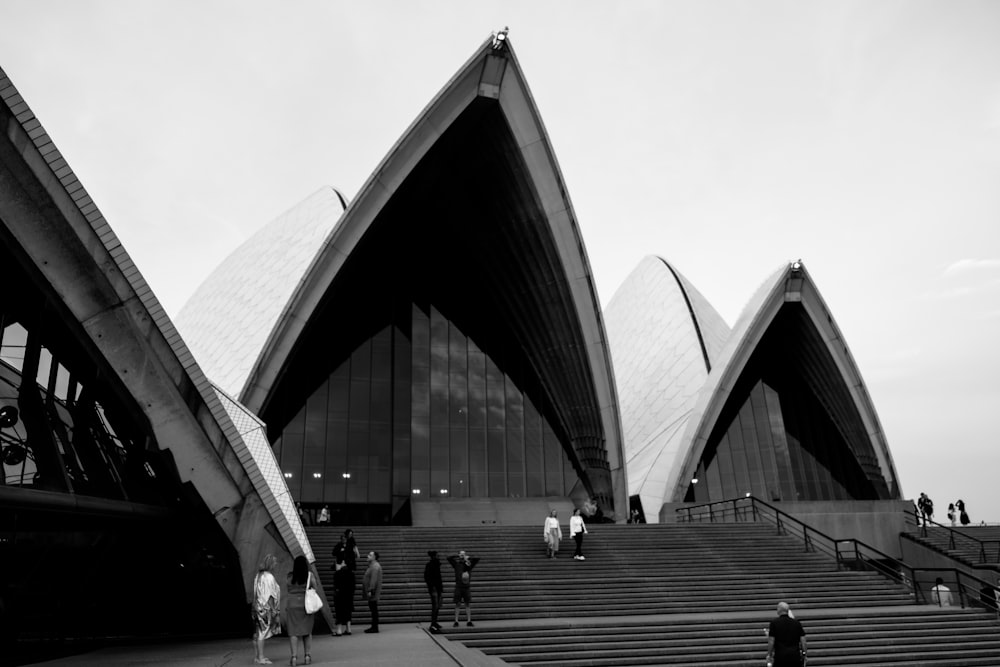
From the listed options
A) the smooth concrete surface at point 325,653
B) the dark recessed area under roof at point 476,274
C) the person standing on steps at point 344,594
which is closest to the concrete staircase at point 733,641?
the smooth concrete surface at point 325,653

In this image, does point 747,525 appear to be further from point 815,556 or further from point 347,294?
point 347,294

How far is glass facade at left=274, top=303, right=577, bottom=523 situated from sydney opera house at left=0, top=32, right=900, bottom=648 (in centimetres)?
8

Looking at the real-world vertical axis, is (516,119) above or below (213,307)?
above

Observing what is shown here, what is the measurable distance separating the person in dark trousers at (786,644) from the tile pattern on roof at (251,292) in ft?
64.6

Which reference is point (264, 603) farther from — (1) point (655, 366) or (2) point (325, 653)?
(1) point (655, 366)

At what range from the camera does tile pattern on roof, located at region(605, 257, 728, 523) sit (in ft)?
98.6

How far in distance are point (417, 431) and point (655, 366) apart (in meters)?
15.5

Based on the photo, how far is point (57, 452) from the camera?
848cm

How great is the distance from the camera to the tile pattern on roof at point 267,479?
10844 mm

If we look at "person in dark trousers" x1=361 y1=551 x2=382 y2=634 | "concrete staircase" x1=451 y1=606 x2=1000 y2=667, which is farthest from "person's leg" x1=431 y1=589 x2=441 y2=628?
"person in dark trousers" x1=361 y1=551 x2=382 y2=634

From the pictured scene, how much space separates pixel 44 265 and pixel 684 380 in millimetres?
29045

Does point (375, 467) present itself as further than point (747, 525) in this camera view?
Yes


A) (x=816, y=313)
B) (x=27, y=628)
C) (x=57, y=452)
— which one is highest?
(x=816, y=313)

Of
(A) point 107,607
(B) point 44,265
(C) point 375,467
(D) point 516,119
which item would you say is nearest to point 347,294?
(C) point 375,467
